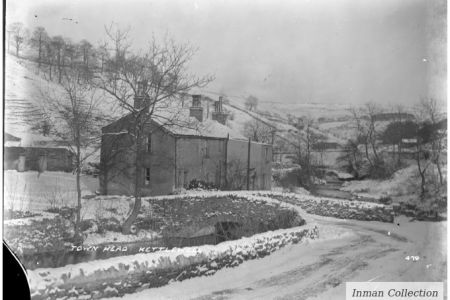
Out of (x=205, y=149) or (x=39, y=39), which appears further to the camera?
(x=205, y=149)

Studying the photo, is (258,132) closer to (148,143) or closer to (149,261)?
(148,143)

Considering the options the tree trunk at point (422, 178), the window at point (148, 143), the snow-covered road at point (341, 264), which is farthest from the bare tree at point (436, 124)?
the window at point (148, 143)

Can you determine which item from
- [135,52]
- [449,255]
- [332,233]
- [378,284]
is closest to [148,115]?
[135,52]

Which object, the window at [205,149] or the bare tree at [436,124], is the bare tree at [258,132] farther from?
A: the bare tree at [436,124]

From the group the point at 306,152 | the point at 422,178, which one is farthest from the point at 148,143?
the point at 422,178

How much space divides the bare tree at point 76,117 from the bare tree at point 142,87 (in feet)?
0.53

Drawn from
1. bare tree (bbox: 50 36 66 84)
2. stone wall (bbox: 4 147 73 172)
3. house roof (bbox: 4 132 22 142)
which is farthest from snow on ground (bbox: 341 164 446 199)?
house roof (bbox: 4 132 22 142)

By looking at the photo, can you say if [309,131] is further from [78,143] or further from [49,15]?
[49,15]

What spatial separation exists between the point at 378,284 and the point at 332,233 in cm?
50

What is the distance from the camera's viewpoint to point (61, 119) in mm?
3490

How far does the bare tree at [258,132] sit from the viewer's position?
3564mm

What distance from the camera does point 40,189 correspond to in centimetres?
344

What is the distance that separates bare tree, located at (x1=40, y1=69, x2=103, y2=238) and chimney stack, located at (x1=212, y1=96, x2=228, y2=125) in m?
0.85

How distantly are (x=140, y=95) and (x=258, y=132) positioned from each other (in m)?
0.93
